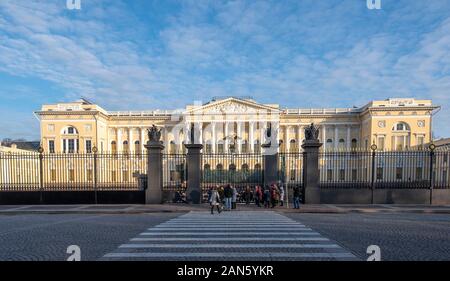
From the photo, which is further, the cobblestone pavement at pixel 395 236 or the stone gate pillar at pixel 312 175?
the stone gate pillar at pixel 312 175

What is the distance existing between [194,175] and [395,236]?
11.9 m

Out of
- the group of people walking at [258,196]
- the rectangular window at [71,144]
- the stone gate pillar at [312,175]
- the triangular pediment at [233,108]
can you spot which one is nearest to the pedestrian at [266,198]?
the group of people walking at [258,196]

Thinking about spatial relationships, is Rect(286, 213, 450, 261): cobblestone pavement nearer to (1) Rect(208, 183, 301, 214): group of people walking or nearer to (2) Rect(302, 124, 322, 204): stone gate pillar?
(1) Rect(208, 183, 301, 214): group of people walking

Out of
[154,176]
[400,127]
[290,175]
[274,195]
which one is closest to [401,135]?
[400,127]

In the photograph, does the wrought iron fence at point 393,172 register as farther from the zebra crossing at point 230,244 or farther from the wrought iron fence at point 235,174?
the zebra crossing at point 230,244

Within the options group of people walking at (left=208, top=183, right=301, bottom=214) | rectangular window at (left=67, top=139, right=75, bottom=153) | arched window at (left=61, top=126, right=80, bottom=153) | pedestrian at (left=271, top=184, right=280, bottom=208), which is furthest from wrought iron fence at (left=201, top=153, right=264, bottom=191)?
rectangular window at (left=67, top=139, right=75, bottom=153)

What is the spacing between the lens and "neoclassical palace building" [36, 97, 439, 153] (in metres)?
62.0

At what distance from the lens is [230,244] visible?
726 centimetres

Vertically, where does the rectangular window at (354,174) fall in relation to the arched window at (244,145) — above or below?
below

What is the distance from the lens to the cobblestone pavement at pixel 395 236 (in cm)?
654

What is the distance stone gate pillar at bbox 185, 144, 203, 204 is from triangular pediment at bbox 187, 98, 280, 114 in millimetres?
48413
